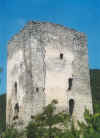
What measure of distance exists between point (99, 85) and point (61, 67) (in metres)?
13.0

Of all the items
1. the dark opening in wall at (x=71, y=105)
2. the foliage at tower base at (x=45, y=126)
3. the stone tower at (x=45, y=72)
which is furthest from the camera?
the dark opening in wall at (x=71, y=105)

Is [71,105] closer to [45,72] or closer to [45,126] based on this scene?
[45,72]

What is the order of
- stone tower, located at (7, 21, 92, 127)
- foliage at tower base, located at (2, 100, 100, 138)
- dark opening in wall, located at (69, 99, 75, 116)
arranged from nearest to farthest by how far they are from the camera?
foliage at tower base, located at (2, 100, 100, 138) → stone tower, located at (7, 21, 92, 127) → dark opening in wall, located at (69, 99, 75, 116)

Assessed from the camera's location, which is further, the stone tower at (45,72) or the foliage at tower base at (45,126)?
the stone tower at (45,72)

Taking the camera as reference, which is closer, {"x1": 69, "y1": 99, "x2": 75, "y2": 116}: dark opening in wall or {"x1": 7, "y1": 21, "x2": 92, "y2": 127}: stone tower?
{"x1": 7, "y1": 21, "x2": 92, "y2": 127}: stone tower

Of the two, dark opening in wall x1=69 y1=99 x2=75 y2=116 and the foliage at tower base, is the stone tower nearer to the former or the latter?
dark opening in wall x1=69 y1=99 x2=75 y2=116

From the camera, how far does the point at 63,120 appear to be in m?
15.7

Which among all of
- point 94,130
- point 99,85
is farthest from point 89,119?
point 99,85

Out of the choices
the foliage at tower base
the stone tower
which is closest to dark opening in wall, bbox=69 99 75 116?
the stone tower

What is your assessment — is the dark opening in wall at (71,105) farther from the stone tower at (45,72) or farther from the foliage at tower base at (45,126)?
the foliage at tower base at (45,126)

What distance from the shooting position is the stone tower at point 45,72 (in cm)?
1670

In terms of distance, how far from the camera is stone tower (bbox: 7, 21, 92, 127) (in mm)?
16703

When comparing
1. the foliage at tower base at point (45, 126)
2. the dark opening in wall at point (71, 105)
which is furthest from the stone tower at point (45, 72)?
the foliage at tower base at point (45, 126)

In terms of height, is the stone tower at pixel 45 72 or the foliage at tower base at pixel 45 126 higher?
the stone tower at pixel 45 72
